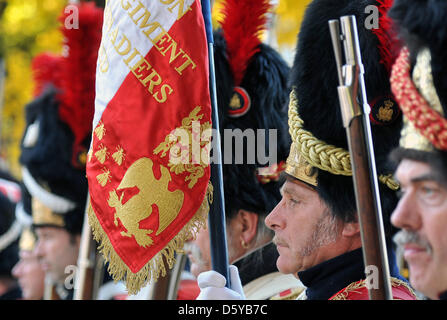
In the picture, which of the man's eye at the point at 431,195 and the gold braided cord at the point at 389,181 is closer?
the man's eye at the point at 431,195

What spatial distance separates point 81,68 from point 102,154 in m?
2.00

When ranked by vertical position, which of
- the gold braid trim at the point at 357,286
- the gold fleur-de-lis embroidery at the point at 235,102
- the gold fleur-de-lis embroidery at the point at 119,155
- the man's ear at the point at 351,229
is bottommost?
the gold braid trim at the point at 357,286

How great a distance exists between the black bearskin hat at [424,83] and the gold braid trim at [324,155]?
0.64m

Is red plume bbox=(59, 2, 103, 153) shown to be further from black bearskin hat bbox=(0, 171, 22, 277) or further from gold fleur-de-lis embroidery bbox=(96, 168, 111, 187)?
gold fleur-de-lis embroidery bbox=(96, 168, 111, 187)

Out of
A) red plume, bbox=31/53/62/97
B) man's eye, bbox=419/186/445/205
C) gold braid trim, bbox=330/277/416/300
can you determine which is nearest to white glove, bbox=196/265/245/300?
gold braid trim, bbox=330/277/416/300

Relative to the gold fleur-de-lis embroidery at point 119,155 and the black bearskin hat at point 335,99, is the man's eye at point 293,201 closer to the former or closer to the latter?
the black bearskin hat at point 335,99

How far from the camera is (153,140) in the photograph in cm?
300

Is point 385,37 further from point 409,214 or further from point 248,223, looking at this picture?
point 248,223

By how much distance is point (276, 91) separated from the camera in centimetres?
380

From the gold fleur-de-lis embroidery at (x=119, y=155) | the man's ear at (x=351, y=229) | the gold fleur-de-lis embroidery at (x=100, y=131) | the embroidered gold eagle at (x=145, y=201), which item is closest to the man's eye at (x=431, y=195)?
the man's ear at (x=351, y=229)

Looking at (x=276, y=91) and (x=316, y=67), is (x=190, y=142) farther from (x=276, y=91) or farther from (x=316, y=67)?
(x=276, y=91)

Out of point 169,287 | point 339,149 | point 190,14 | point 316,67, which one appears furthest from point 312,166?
point 169,287

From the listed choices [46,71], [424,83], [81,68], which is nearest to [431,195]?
[424,83]

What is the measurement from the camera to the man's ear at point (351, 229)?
2.95 m
